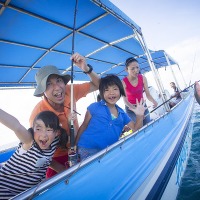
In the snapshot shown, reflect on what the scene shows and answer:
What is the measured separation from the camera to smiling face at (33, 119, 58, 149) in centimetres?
169

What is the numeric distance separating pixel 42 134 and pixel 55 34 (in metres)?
2.34

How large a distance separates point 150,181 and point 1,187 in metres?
1.52

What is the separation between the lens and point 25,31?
2.95m

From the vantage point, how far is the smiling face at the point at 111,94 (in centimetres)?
223

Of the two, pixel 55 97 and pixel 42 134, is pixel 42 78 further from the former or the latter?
pixel 42 134

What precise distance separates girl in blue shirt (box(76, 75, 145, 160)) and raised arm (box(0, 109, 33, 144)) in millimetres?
658

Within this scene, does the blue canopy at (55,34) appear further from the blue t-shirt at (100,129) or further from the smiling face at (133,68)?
the blue t-shirt at (100,129)

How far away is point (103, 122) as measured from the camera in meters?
2.02

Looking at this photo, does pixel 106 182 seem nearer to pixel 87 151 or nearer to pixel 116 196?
pixel 116 196

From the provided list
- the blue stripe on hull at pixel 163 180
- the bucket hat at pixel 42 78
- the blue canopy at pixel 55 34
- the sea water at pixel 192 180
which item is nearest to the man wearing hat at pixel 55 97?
the bucket hat at pixel 42 78

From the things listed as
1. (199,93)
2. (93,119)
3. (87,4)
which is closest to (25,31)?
(87,4)

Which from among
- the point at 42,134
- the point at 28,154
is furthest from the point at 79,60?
the point at 28,154

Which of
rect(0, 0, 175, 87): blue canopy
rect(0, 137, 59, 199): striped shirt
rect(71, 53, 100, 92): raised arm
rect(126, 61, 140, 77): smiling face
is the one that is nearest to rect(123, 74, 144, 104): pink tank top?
rect(126, 61, 140, 77): smiling face

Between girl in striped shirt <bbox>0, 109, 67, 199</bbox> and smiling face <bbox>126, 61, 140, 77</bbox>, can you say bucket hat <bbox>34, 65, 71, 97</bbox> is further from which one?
smiling face <bbox>126, 61, 140, 77</bbox>
